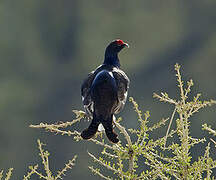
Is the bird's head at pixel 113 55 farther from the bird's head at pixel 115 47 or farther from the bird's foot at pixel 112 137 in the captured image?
the bird's foot at pixel 112 137

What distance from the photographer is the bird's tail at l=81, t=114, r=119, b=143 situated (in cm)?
551

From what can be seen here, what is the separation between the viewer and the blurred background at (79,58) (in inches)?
2547

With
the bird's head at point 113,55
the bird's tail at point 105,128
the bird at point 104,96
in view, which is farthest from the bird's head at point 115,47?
the bird's tail at point 105,128

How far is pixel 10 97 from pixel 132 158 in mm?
68380

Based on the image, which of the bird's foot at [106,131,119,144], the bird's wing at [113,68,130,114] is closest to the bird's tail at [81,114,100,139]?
the bird's foot at [106,131,119,144]

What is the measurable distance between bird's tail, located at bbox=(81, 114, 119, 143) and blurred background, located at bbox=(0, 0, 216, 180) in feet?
171

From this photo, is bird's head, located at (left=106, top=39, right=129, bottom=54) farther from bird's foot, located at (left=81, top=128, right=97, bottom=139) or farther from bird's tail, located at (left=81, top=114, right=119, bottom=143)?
bird's foot, located at (left=81, top=128, right=97, bottom=139)

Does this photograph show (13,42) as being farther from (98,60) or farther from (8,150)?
(8,150)

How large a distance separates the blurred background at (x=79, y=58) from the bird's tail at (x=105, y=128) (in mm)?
52060

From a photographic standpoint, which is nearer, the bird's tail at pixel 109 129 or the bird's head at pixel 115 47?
the bird's tail at pixel 109 129

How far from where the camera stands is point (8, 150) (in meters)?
65.6

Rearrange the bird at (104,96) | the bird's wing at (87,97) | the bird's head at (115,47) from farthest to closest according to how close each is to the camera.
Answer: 1. the bird's head at (115,47)
2. the bird's wing at (87,97)
3. the bird at (104,96)

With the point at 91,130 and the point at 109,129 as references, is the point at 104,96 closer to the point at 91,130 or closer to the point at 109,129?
the point at 109,129

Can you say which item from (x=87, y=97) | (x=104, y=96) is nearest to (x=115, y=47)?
(x=87, y=97)
